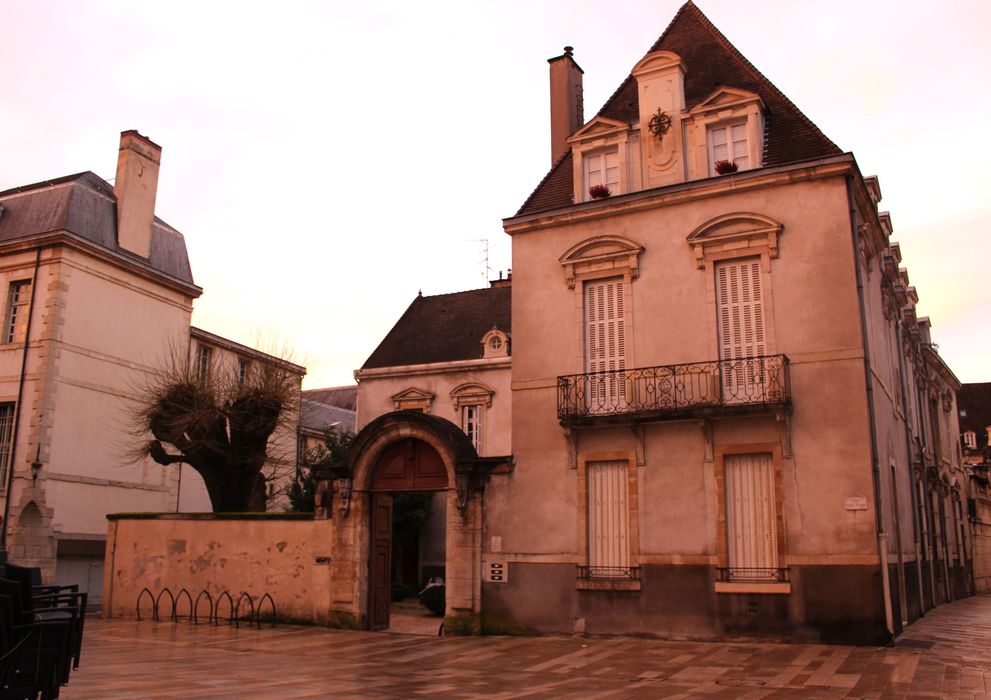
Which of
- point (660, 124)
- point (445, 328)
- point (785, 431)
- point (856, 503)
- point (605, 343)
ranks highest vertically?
point (660, 124)

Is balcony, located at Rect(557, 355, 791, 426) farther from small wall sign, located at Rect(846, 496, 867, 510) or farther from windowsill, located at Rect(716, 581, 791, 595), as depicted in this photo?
windowsill, located at Rect(716, 581, 791, 595)

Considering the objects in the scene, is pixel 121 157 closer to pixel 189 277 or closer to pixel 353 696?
pixel 189 277

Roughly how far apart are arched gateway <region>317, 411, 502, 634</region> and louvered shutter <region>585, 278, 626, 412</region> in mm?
2748

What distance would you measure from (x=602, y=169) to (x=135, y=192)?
1849 cm

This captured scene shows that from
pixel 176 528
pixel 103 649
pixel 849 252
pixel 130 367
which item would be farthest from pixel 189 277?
pixel 849 252

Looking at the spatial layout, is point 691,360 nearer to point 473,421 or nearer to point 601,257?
Answer: point 601,257

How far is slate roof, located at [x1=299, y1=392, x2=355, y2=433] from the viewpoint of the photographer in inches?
1584

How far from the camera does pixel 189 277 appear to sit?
3216cm

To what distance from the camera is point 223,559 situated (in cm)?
1980

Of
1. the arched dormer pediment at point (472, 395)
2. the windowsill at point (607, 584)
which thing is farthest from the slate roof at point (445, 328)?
the windowsill at point (607, 584)

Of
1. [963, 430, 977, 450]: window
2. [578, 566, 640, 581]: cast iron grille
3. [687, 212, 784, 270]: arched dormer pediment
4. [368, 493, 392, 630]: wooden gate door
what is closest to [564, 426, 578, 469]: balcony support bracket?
[578, 566, 640, 581]: cast iron grille

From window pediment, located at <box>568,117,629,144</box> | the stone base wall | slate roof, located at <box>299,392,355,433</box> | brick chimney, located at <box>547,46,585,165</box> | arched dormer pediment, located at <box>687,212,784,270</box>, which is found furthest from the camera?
slate roof, located at <box>299,392,355,433</box>

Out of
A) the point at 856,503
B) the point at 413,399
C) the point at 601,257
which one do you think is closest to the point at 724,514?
the point at 856,503

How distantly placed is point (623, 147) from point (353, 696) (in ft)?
40.3
